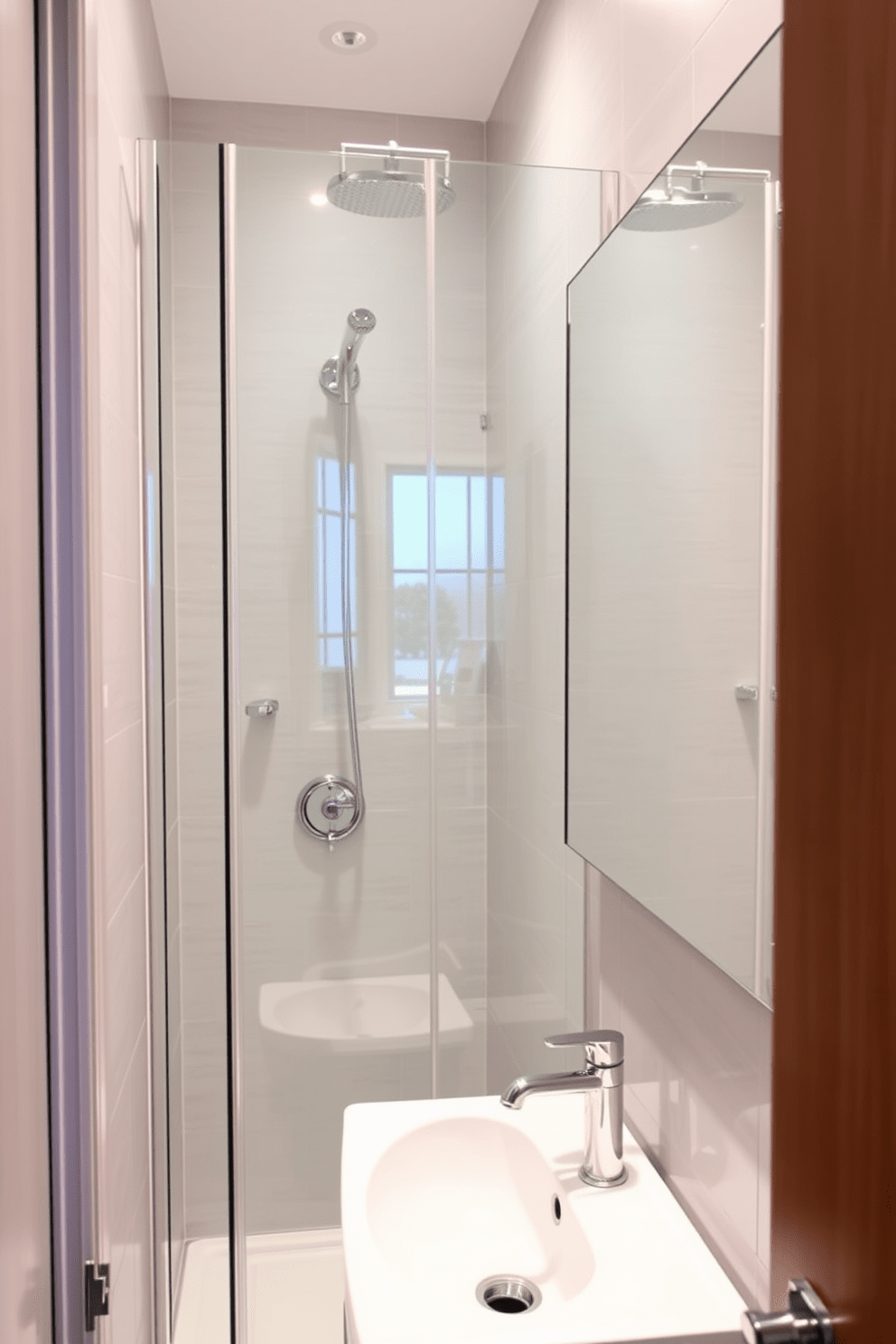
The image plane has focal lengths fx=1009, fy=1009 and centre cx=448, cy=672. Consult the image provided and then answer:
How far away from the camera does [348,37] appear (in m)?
2.12

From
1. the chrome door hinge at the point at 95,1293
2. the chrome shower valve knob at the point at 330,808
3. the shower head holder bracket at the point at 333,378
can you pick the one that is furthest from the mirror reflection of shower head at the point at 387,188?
the chrome door hinge at the point at 95,1293

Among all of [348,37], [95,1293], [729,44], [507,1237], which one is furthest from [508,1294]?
[348,37]

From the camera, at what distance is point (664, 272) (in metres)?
1.25

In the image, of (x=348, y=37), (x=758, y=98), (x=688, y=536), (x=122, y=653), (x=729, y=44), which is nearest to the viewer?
(x=758, y=98)

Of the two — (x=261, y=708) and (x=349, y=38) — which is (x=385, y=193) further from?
(x=261, y=708)

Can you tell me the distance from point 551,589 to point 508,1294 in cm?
105

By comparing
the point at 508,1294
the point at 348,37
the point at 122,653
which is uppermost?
the point at 348,37

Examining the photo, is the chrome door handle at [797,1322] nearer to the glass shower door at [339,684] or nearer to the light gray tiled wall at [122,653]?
the light gray tiled wall at [122,653]

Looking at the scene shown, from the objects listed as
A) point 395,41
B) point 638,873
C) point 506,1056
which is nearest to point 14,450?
point 638,873

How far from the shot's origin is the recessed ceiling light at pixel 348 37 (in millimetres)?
2078

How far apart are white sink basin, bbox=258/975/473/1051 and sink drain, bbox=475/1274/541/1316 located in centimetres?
57

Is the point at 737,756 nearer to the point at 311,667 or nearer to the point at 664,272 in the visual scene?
the point at 664,272

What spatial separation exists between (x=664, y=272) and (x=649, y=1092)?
1098 mm

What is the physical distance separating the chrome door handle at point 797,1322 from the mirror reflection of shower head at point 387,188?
5.40 feet
